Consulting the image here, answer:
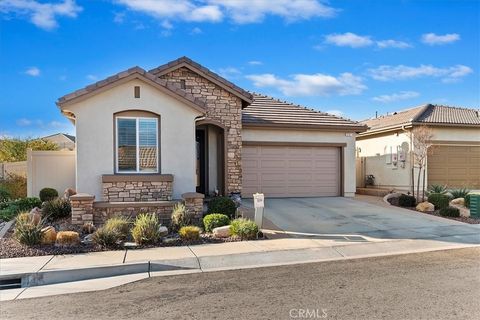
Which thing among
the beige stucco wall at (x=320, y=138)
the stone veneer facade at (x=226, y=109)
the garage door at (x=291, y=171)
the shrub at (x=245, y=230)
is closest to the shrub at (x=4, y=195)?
the stone veneer facade at (x=226, y=109)

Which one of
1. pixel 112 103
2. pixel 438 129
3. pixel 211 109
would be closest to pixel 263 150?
pixel 211 109

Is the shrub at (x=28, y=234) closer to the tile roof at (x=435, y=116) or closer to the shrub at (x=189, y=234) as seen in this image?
the shrub at (x=189, y=234)

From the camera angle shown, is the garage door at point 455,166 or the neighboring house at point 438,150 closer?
the neighboring house at point 438,150

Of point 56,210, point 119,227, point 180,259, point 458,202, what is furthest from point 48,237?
point 458,202

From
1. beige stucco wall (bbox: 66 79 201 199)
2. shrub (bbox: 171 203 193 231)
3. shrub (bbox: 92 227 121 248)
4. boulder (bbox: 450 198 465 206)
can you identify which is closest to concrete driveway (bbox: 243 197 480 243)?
boulder (bbox: 450 198 465 206)

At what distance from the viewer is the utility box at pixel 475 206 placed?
1424 cm

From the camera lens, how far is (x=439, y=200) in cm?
1568

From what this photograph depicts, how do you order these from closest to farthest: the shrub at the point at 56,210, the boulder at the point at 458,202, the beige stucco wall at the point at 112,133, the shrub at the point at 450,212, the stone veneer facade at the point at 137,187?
the stone veneer facade at the point at 137,187, the beige stucco wall at the point at 112,133, the shrub at the point at 56,210, the shrub at the point at 450,212, the boulder at the point at 458,202

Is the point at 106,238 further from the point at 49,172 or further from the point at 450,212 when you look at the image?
the point at 450,212

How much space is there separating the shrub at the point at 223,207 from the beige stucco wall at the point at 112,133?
1057 millimetres

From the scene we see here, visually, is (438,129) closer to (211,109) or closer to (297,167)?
(297,167)

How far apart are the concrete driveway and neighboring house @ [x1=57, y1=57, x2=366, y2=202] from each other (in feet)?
6.44

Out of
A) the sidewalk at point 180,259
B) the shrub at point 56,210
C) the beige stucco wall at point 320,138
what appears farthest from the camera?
the beige stucco wall at point 320,138

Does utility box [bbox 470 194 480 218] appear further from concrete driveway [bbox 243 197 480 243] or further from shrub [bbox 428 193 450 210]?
concrete driveway [bbox 243 197 480 243]
